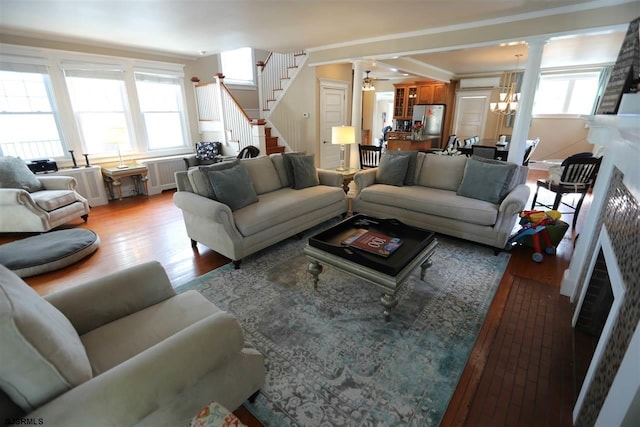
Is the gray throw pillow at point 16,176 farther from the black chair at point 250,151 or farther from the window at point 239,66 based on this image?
the window at point 239,66

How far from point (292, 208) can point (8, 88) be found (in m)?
4.67

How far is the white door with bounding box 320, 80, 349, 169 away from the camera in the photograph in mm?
6164

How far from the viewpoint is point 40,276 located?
283 centimetres

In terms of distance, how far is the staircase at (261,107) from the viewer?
18.5ft

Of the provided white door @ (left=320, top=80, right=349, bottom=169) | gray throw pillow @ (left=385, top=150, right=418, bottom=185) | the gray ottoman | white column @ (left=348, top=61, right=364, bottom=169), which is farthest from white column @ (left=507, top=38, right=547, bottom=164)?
the gray ottoman

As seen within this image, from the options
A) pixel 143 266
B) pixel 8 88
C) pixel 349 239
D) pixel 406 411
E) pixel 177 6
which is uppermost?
pixel 177 6

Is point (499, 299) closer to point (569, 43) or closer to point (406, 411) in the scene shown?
point (406, 411)

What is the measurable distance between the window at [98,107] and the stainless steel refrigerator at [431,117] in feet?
25.1

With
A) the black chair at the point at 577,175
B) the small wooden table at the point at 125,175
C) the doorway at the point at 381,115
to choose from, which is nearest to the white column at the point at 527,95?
the black chair at the point at 577,175

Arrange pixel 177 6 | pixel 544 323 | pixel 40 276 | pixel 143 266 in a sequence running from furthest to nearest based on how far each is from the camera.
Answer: pixel 177 6, pixel 40 276, pixel 544 323, pixel 143 266

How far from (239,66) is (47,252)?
637 cm

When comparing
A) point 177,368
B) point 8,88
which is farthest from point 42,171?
point 177,368

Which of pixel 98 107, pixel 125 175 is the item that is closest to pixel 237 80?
pixel 98 107

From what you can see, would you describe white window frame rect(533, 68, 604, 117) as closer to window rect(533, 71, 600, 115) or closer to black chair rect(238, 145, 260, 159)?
window rect(533, 71, 600, 115)
